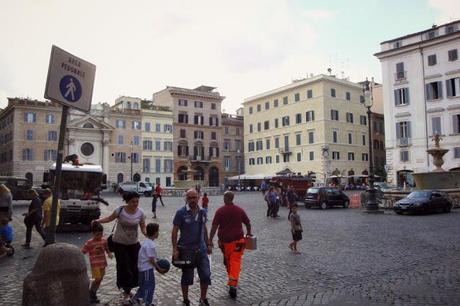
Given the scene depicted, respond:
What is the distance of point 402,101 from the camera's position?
4747cm

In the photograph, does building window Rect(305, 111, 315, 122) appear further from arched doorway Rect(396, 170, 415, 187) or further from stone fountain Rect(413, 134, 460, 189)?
stone fountain Rect(413, 134, 460, 189)

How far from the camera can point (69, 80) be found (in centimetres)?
416

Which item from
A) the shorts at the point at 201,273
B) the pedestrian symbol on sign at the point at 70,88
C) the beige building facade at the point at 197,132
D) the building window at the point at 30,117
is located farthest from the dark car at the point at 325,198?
the beige building facade at the point at 197,132

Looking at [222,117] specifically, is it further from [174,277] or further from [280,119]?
[174,277]

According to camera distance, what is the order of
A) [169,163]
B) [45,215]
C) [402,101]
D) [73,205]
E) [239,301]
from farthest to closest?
[169,163], [402,101], [73,205], [45,215], [239,301]

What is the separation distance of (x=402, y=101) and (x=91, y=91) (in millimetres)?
47881

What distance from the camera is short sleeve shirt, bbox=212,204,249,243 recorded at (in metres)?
6.76

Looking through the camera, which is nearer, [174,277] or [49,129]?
[174,277]

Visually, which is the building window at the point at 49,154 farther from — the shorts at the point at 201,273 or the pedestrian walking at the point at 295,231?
the shorts at the point at 201,273

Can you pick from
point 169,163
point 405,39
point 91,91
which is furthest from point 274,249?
point 169,163

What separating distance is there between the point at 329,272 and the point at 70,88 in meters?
6.08

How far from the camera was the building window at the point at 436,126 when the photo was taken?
44500 millimetres

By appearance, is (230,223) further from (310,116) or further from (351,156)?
(351,156)

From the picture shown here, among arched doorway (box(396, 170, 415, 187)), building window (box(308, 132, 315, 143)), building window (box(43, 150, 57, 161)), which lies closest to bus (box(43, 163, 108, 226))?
arched doorway (box(396, 170, 415, 187))
